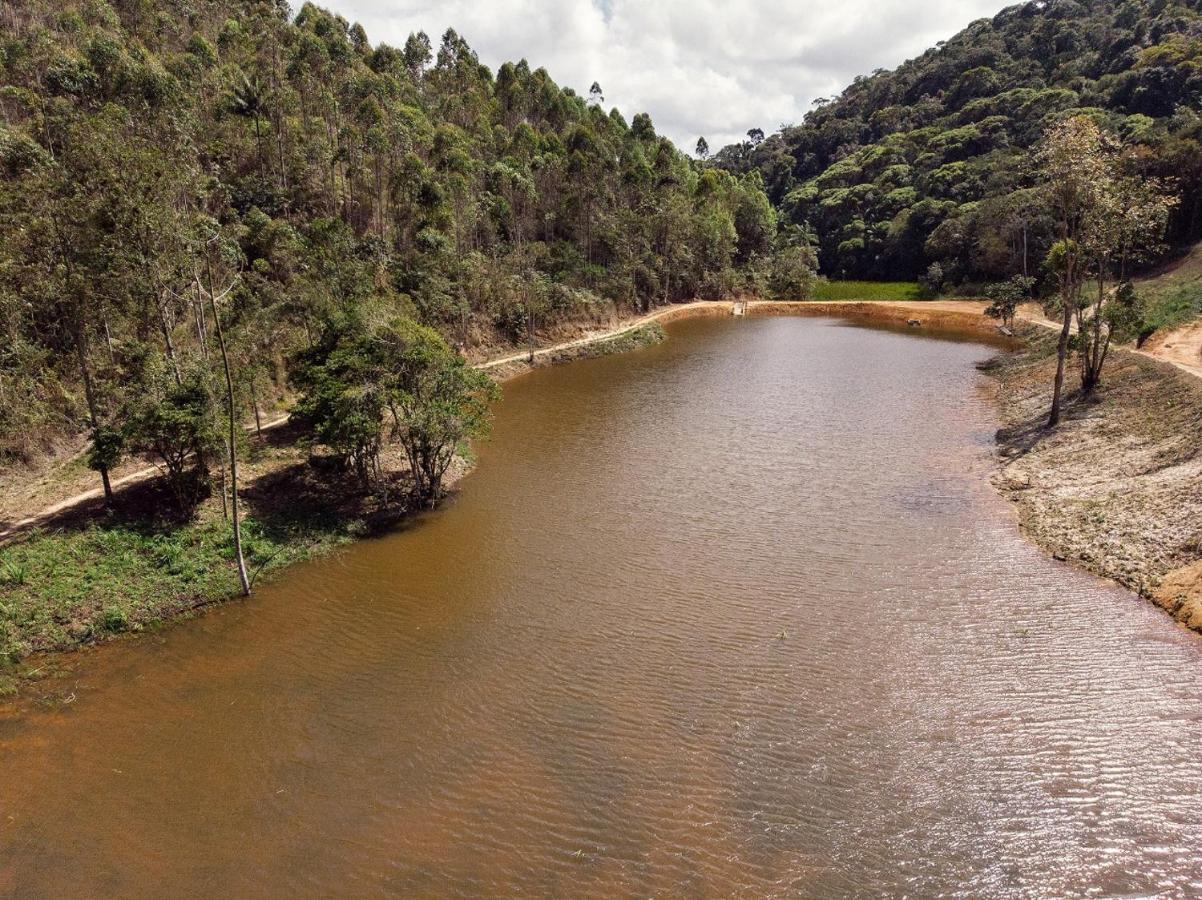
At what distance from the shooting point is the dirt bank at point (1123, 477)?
1748 centimetres

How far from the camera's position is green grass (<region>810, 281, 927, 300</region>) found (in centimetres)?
8381

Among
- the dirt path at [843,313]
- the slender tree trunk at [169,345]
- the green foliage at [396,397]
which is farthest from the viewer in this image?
the dirt path at [843,313]

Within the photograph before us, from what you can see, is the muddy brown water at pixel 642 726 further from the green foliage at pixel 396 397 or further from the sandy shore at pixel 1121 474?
the green foliage at pixel 396 397

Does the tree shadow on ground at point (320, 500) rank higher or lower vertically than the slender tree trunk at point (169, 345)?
lower

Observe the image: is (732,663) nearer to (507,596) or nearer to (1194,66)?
(507,596)

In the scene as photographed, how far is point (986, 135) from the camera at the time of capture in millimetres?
98000

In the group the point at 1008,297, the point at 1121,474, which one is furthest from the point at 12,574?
the point at 1008,297

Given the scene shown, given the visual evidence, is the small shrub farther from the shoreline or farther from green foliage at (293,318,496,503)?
green foliage at (293,318,496,503)

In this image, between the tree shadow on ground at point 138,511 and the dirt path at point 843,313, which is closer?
the tree shadow on ground at point 138,511

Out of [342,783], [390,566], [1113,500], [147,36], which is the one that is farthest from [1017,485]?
[147,36]

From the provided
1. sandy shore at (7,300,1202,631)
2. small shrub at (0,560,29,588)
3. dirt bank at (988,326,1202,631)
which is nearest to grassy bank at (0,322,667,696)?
small shrub at (0,560,29,588)

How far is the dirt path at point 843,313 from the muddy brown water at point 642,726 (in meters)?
8.28

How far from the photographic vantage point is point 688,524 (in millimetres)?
22578

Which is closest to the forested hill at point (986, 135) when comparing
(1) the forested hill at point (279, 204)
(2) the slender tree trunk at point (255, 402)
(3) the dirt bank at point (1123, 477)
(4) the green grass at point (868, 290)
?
(4) the green grass at point (868, 290)
